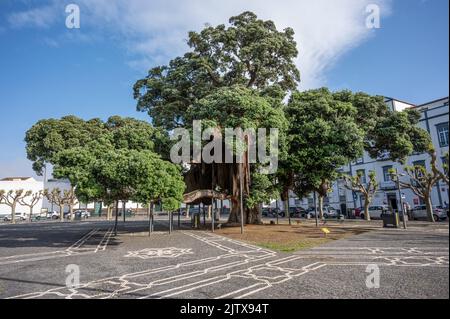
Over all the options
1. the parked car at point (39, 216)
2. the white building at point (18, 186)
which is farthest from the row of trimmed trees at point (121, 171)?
the white building at point (18, 186)

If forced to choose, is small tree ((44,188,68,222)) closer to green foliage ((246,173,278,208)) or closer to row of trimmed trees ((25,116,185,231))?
row of trimmed trees ((25,116,185,231))

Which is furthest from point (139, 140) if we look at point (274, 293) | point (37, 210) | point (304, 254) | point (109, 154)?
point (37, 210)

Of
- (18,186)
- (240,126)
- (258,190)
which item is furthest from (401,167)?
(18,186)

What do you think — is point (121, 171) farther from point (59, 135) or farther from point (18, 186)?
point (18, 186)

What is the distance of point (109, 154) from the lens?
557 inches

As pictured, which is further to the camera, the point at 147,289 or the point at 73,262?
the point at 73,262

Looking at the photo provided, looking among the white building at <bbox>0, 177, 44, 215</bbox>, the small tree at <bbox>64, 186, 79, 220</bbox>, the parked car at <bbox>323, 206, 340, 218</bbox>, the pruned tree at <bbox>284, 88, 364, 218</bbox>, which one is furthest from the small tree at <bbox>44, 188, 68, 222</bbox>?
the parked car at <bbox>323, 206, 340, 218</bbox>

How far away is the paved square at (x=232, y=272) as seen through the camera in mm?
6336

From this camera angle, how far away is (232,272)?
837 cm

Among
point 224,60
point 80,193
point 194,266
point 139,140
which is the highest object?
point 224,60

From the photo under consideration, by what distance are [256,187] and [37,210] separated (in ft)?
195

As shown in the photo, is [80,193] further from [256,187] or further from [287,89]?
[287,89]

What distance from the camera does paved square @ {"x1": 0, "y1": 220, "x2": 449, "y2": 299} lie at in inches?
249

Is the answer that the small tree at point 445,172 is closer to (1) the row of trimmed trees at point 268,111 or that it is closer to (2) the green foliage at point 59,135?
(1) the row of trimmed trees at point 268,111
